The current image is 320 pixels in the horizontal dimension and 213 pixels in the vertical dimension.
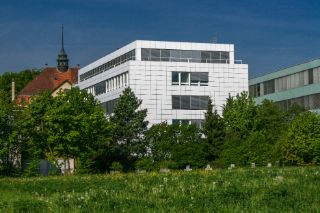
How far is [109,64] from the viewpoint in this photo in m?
106

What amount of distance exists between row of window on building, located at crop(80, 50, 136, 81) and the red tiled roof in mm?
24423

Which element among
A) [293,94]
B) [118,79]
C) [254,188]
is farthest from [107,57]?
[254,188]

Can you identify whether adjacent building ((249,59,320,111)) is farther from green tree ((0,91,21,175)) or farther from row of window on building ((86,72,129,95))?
green tree ((0,91,21,175))

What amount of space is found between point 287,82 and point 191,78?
16.3 metres

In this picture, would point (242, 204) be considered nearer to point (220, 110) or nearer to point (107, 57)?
point (220, 110)

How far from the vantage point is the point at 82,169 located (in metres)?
66.3

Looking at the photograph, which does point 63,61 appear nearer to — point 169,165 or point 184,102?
point 184,102

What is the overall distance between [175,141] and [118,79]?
32785 mm

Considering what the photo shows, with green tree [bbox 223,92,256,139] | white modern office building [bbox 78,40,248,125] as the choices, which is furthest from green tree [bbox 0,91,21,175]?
white modern office building [bbox 78,40,248,125]

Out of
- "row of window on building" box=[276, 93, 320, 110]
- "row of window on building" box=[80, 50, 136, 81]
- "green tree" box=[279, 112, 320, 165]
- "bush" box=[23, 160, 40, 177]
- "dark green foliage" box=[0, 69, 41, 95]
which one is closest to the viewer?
"bush" box=[23, 160, 40, 177]

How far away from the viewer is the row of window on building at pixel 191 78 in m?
96.8

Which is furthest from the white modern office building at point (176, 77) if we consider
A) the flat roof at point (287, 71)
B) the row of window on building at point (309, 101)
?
the row of window on building at point (309, 101)

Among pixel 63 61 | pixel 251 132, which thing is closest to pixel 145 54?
pixel 251 132

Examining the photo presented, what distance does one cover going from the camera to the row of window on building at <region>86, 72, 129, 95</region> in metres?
96.7
